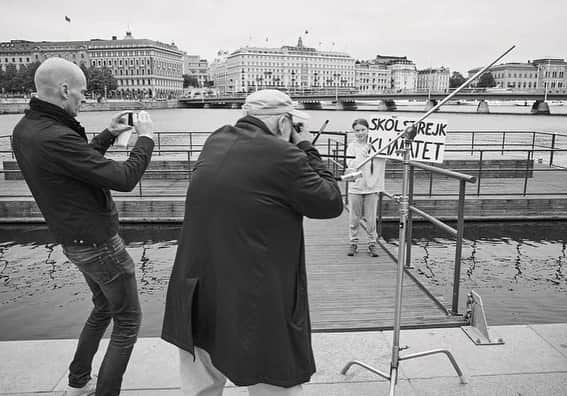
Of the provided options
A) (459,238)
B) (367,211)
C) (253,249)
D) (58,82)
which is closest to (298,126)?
(253,249)

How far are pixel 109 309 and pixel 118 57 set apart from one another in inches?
6370

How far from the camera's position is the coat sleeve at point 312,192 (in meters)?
1.91

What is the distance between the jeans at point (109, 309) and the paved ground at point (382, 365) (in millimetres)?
332

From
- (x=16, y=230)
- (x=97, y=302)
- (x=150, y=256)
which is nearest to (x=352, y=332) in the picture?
(x=97, y=302)

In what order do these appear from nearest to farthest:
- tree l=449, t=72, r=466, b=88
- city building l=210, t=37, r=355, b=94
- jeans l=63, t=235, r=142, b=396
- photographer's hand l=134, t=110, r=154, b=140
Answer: jeans l=63, t=235, r=142, b=396 < photographer's hand l=134, t=110, r=154, b=140 < tree l=449, t=72, r=466, b=88 < city building l=210, t=37, r=355, b=94

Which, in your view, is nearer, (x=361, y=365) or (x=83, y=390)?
(x=83, y=390)

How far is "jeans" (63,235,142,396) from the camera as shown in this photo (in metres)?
2.66

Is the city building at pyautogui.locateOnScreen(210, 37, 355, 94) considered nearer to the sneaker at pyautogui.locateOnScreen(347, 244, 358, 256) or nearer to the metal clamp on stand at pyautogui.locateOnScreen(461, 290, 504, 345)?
the sneaker at pyautogui.locateOnScreen(347, 244, 358, 256)

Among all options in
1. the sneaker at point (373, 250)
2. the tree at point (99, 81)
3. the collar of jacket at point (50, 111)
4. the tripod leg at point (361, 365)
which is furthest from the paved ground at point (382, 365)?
the tree at point (99, 81)

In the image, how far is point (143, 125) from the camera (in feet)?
9.11

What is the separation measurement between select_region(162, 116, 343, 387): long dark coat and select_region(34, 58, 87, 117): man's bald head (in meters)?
0.95

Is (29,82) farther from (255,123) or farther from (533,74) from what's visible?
(533,74)

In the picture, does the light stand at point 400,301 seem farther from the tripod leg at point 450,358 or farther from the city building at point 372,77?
the city building at point 372,77

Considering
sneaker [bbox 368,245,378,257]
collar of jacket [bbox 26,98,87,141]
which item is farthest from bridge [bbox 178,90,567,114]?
collar of jacket [bbox 26,98,87,141]
